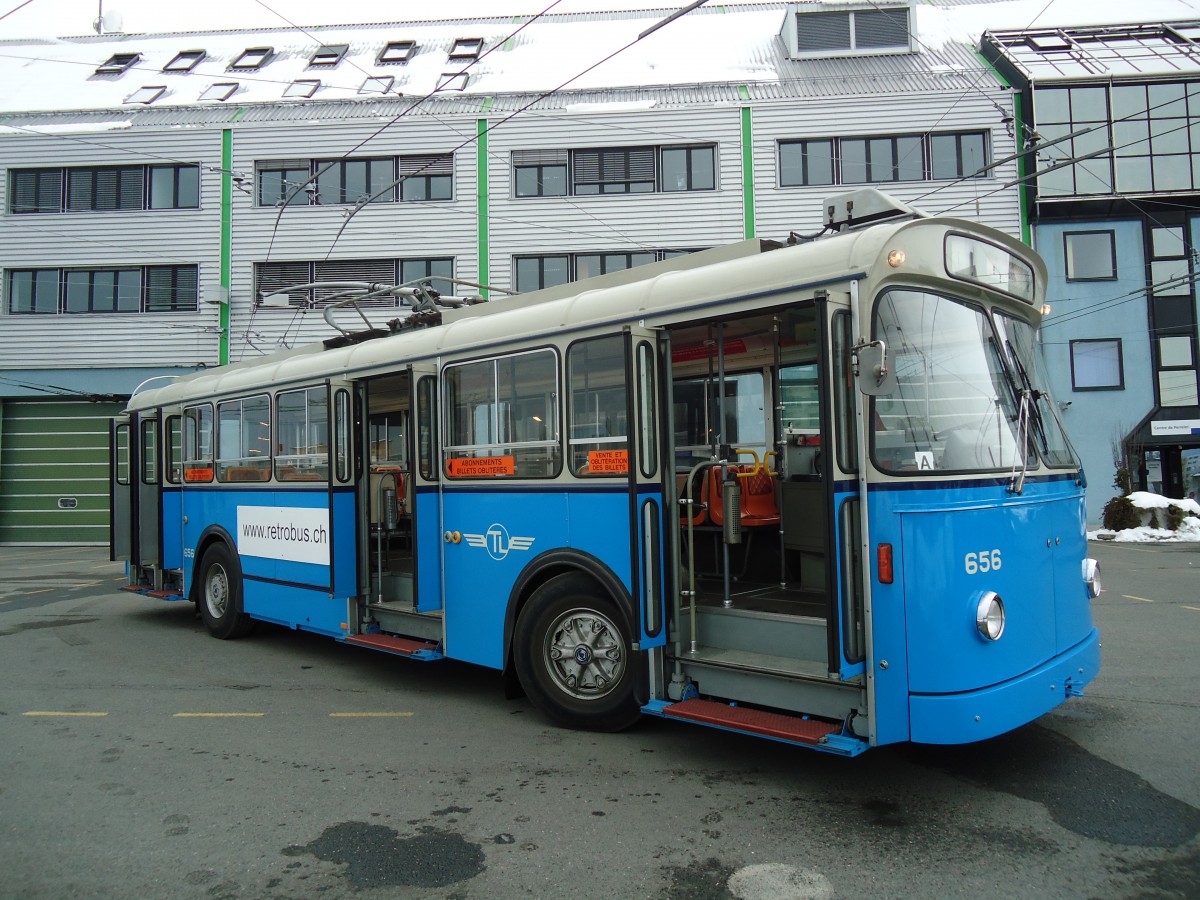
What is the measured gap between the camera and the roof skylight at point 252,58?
2880cm

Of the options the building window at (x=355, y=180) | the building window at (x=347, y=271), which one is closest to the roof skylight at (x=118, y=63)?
the building window at (x=355, y=180)

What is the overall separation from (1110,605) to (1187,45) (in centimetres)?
2225

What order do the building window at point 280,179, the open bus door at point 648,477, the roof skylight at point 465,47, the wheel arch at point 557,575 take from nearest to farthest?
1. the open bus door at point 648,477
2. the wheel arch at point 557,575
3. the building window at point 280,179
4. the roof skylight at point 465,47

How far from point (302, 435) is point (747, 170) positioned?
17.6 meters

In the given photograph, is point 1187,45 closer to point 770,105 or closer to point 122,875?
point 770,105

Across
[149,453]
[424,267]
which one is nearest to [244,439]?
[149,453]

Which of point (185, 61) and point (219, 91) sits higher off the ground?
point (185, 61)

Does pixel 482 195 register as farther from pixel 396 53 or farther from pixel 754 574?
pixel 754 574

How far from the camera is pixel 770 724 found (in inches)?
189

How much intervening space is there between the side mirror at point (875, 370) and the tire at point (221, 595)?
7.31 meters

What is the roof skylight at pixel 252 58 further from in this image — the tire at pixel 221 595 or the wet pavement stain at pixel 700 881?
the wet pavement stain at pixel 700 881

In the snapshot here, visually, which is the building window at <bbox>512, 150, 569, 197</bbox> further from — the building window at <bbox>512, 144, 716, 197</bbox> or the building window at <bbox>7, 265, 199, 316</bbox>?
the building window at <bbox>7, 265, 199, 316</bbox>

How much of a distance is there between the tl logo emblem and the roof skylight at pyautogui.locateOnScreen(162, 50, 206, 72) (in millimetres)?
27894

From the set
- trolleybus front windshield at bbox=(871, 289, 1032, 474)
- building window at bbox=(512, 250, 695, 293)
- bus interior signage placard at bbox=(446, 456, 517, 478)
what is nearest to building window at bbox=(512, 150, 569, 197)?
building window at bbox=(512, 250, 695, 293)
